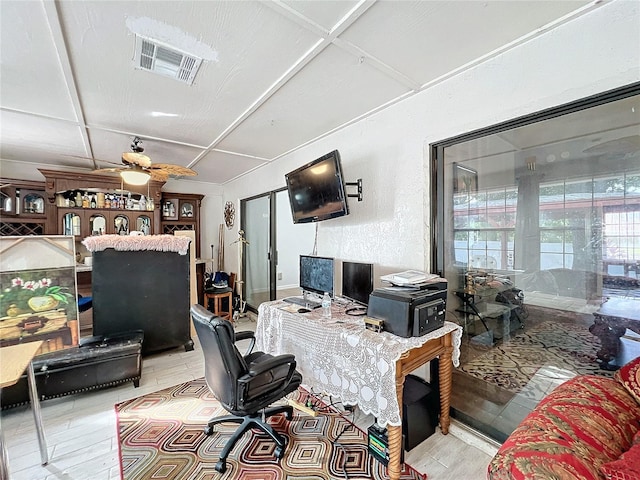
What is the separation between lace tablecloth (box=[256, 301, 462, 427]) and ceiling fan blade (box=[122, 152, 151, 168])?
2049 millimetres

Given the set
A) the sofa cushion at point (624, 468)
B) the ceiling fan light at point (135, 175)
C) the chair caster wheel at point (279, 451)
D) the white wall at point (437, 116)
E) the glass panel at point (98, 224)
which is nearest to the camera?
the sofa cushion at point (624, 468)

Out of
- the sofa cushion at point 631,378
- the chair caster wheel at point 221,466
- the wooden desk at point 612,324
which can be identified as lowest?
the chair caster wheel at point 221,466

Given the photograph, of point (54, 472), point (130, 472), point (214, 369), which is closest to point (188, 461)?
point (130, 472)

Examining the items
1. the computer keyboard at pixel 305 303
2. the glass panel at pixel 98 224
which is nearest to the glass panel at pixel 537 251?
the computer keyboard at pixel 305 303

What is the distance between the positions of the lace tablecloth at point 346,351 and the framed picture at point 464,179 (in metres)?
1.01

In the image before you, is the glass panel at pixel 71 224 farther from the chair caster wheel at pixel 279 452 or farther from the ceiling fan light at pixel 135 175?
the chair caster wheel at pixel 279 452

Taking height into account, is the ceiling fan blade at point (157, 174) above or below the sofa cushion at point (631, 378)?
above

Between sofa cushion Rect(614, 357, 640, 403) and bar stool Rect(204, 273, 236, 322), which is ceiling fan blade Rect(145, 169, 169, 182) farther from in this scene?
sofa cushion Rect(614, 357, 640, 403)

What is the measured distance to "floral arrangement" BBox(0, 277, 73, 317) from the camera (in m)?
2.21

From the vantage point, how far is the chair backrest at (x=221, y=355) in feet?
5.10

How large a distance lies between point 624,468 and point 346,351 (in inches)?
47.0

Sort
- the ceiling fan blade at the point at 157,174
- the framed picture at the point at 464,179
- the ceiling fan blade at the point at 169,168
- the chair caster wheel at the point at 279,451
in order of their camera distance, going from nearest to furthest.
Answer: the chair caster wheel at the point at 279,451, the framed picture at the point at 464,179, the ceiling fan blade at the point at 169,168, the ceiling fan blade at the point at 157,174

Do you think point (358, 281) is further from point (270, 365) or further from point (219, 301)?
point (219, 301)

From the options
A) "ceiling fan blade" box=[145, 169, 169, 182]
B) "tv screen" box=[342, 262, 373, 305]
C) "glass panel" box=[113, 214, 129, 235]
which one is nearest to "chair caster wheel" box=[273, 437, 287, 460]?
"tv screen" box=[342, 262, 373, 305]
